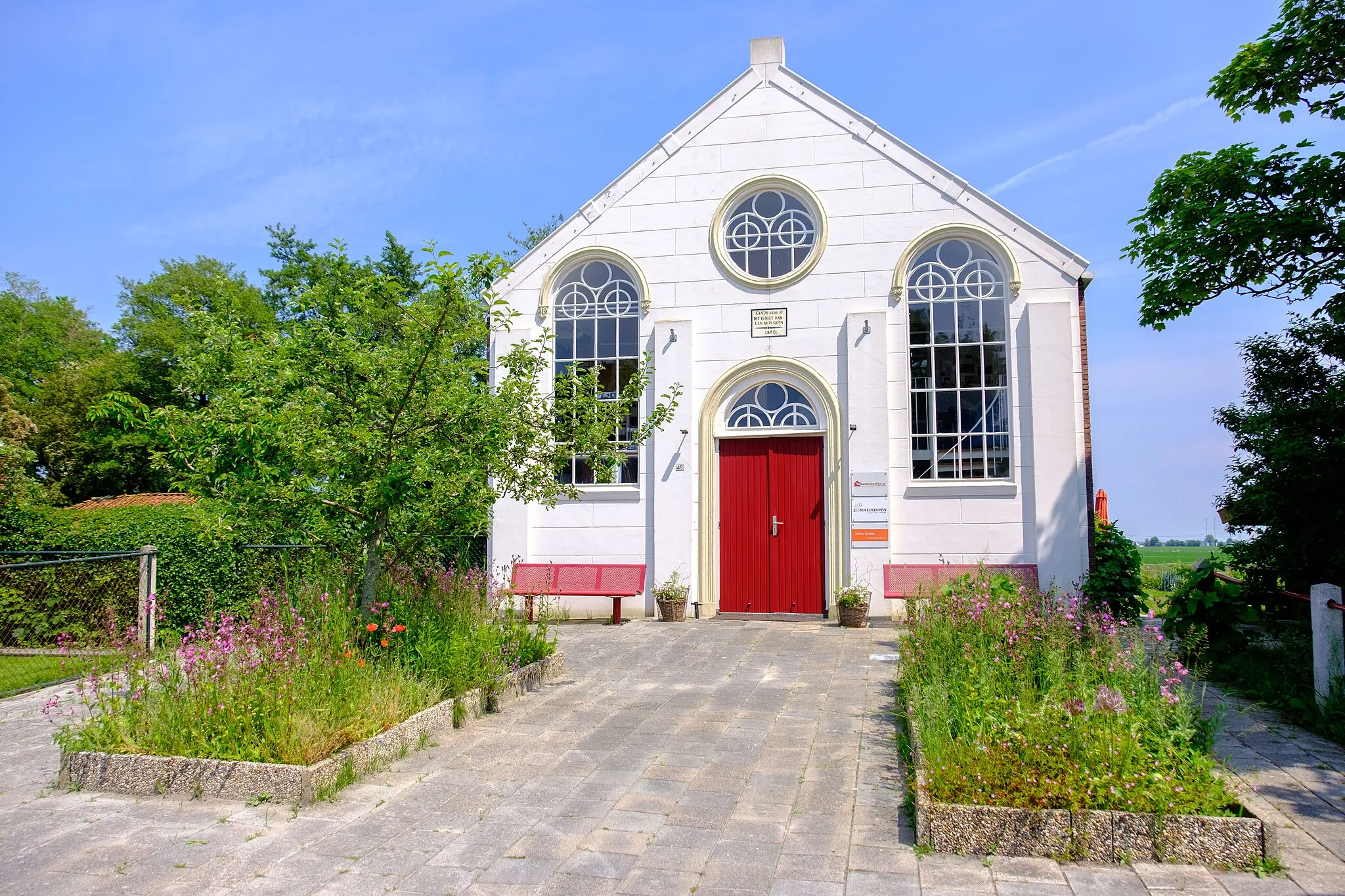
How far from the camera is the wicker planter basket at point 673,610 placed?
13102 mm

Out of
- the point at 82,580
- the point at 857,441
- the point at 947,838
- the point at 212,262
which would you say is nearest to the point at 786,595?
the point at 857,441

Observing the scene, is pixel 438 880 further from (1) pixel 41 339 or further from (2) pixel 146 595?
(1) pixel 41 339

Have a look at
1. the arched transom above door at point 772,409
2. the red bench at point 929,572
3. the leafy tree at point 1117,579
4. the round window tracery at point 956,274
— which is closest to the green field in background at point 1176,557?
the leafy tree at point 1117,579

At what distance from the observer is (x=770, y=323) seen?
44.7 ft

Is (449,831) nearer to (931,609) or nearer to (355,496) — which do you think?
(355,496)

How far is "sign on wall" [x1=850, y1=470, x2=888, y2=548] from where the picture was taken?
12.8 m

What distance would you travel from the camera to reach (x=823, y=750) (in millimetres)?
6336

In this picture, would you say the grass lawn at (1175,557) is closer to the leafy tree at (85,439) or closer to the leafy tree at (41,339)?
the leafy tree at (85,439)

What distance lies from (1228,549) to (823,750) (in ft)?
25.2

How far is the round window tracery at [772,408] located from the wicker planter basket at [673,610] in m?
2.82

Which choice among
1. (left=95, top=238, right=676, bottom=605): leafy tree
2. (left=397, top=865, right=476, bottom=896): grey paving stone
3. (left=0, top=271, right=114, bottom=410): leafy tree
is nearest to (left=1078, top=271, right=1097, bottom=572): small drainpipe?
(left=95, top=238, right=676, bottom=605): leafy tree

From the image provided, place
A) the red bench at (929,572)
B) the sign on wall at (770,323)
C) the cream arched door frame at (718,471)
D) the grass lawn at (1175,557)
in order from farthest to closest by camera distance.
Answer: the grass lawn at (1175,557), the sign on wall at (770,323), the cream arched door frame at (718,471), the red bench at (929,572)

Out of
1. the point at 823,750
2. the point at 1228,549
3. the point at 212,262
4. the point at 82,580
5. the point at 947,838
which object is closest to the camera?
the point at 947,838

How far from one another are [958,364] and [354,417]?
903cm
